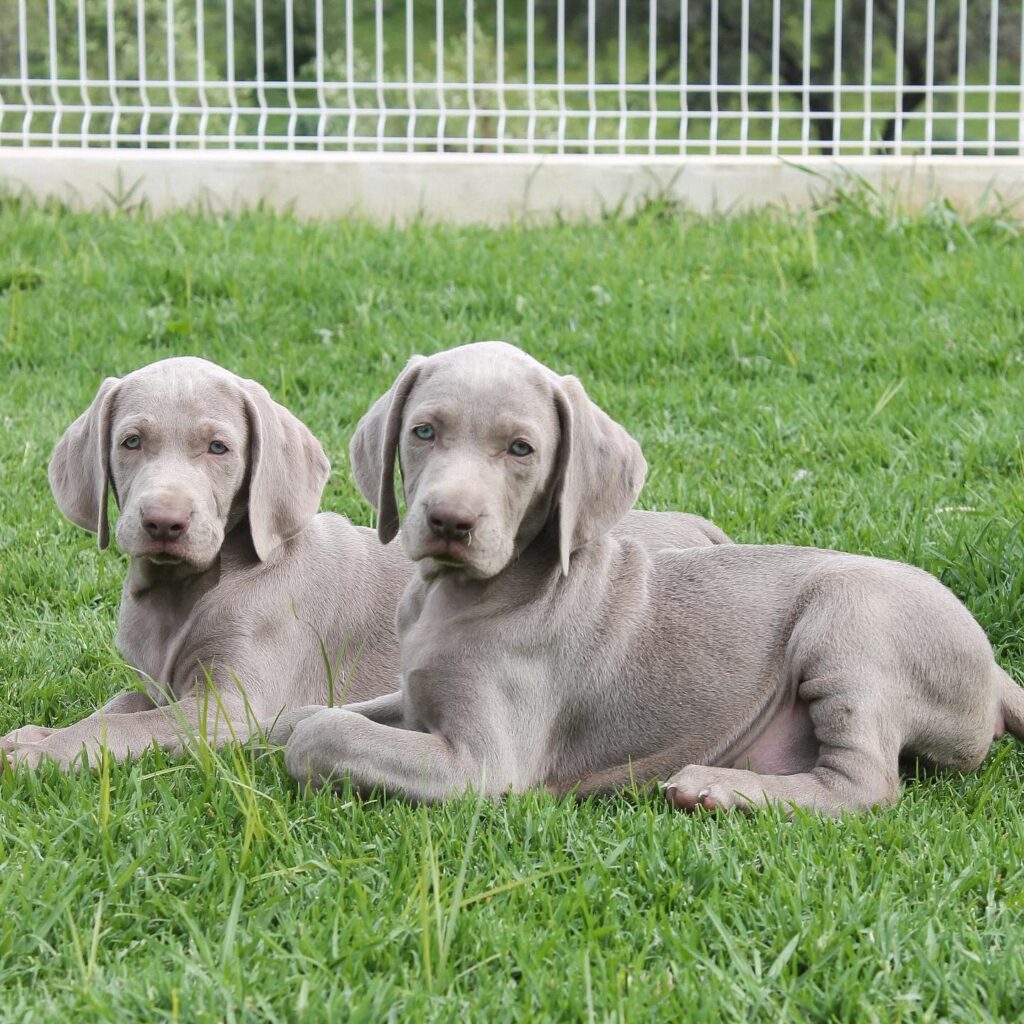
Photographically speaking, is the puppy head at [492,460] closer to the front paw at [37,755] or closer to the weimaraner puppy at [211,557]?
the weimaraner puppy at [211,557]

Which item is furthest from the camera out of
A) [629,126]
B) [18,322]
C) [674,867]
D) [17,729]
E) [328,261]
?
[629,126]

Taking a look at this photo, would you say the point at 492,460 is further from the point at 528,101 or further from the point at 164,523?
the point at 528,101

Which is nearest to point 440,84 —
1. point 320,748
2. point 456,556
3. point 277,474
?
point 277,474

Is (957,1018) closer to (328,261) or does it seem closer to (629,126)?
(328,261)

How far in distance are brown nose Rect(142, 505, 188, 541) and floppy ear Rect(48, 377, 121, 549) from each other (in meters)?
0.36

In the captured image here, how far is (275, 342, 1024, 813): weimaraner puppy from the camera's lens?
401cm

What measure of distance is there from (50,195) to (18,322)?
100 inches

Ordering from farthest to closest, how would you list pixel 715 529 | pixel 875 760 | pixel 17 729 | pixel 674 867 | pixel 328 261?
pixel 328 261 → pixel 715 529 → pixel 17 729 → pixel 875 760 → pixel 674 867

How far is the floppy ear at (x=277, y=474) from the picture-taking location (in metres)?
4.68

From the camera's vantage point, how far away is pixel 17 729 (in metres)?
4.50

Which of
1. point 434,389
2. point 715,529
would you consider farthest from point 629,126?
point 434,389

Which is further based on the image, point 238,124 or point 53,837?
point 238,124

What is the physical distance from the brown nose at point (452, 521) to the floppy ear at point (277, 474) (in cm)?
95

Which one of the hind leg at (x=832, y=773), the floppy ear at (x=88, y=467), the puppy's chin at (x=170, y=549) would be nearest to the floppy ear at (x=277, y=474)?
the puppy's chin at (x=170, y=549)
